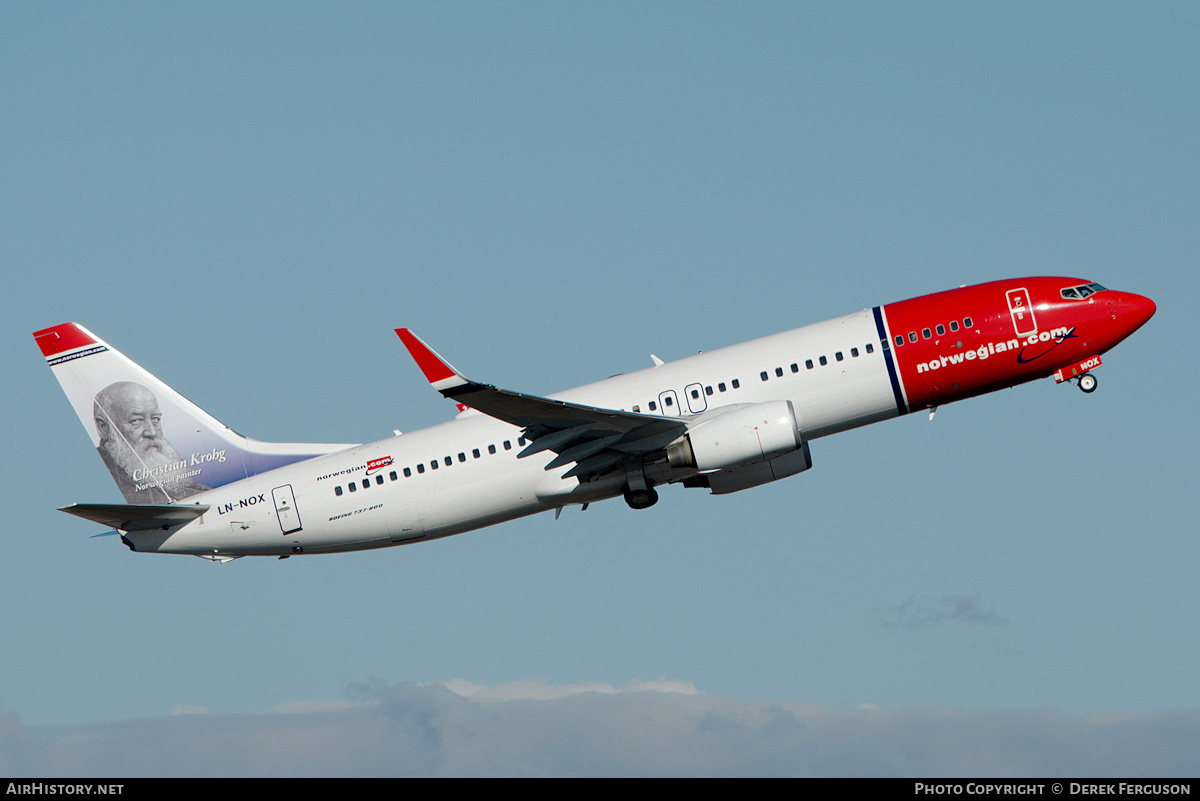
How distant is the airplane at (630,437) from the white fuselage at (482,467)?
0.05 metres

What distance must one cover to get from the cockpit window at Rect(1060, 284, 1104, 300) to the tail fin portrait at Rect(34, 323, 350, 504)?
24.6 metres

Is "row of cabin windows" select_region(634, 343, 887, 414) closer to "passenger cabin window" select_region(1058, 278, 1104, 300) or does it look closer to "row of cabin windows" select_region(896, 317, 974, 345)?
"row of cabin windows" select_region(896, 317, 974, 345)

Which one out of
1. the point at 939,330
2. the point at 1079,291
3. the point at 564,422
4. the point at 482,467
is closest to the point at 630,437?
the point at 564,422

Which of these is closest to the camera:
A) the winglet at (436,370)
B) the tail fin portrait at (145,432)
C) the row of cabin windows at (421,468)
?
the winglet at (436,370)

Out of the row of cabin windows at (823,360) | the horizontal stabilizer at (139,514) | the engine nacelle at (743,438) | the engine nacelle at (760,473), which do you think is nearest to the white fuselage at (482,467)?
the row of cabin windows at (823,360)

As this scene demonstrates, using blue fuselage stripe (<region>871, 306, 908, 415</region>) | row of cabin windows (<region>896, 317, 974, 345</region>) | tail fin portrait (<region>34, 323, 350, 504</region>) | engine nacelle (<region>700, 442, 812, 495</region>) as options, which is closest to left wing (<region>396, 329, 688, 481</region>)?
engine nacelle (<region>700, 442, 812, 495</region>)

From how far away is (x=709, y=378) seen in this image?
136ft

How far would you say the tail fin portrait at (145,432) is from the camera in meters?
45.4

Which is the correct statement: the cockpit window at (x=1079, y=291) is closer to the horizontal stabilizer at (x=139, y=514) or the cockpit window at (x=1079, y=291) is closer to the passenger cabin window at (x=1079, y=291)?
the passenger cabin window at (x=1079, y=291)

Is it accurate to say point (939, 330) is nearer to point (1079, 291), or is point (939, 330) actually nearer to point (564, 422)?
point (1079, 291)

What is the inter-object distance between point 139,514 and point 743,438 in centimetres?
1989

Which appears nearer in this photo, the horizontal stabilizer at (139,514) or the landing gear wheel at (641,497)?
the horizontal stabilizer at (139,514)
